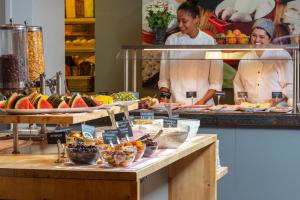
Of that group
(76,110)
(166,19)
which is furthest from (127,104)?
(166,19)

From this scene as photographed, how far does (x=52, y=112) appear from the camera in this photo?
9.67 ft

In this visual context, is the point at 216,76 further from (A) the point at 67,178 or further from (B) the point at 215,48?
(A) the point at 67,178

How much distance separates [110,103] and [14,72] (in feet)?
1.80

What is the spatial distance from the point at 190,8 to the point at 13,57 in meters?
4.61

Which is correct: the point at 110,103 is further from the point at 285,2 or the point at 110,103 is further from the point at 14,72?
the point at 285,2

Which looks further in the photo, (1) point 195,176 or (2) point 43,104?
(1) point 195,176

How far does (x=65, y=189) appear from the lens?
2576mm

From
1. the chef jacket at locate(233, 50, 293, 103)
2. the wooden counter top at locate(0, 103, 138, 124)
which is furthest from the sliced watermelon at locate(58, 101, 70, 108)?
the chef jacket at locate(233, 50, 293, 103)

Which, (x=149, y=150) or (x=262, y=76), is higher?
(x=262, y=76)

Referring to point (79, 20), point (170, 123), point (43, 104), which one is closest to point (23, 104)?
point (43, 104)

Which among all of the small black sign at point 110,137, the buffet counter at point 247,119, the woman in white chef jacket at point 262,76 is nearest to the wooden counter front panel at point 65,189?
the small black sign at point 110,137

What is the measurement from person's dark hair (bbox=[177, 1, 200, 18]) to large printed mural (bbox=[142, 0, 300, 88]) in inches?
1.8

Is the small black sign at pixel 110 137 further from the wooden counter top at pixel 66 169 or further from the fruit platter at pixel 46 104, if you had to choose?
the fruit platter at pixel 46 104

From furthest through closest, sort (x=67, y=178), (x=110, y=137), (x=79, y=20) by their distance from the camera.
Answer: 1. (x=79, y=20)
2. (x=110, y=137)
3. (x=67, y=178)
